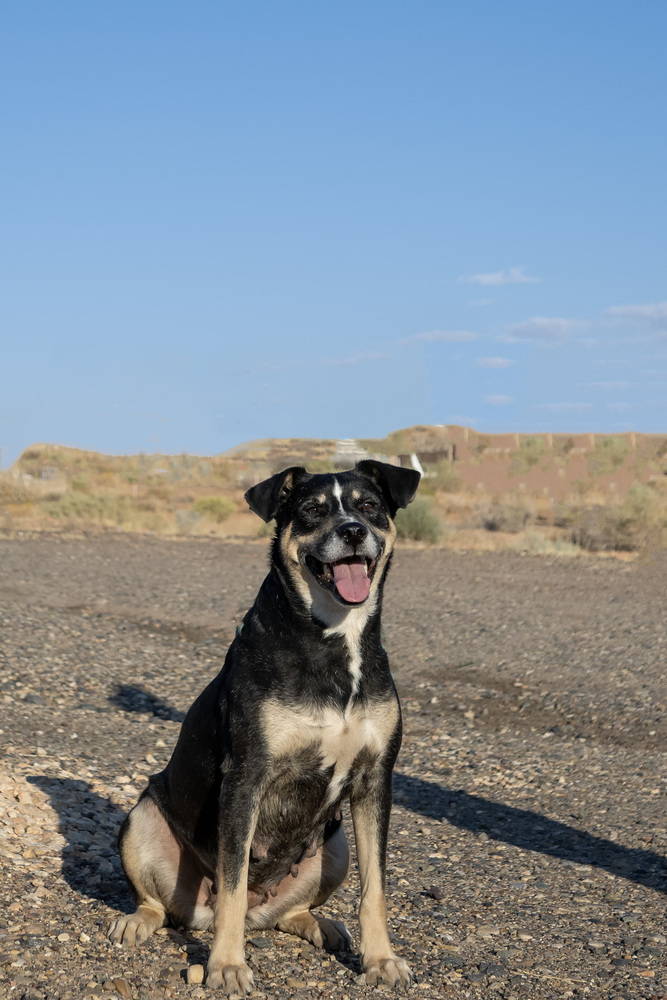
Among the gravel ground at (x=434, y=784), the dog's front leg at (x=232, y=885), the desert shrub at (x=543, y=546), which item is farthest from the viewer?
the desert shrub at (x=543, y=546)

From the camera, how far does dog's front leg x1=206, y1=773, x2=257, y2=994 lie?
4129mm

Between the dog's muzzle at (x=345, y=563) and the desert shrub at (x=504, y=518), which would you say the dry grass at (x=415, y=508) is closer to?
the desert shrub at (x=504, y=518)

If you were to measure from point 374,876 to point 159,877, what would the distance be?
3.10 feet

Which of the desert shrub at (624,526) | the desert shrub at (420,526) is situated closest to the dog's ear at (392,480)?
the desert shrub at (420,526)

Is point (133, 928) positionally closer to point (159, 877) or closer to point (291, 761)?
point (159, 877)

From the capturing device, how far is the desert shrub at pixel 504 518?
29.5 meters

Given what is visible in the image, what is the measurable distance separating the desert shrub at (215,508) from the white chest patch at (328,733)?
28.7 meters

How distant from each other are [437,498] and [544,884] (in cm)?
3139

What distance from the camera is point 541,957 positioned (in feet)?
16.4

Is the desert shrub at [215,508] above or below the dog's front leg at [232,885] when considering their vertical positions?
above

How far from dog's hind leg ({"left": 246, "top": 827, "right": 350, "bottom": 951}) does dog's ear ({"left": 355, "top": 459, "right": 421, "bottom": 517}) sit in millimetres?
1486

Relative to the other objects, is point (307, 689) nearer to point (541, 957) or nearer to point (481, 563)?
point (541, 957)

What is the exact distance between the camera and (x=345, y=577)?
14.7ft

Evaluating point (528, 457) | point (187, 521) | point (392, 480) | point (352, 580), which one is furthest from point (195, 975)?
point (528, 457)
